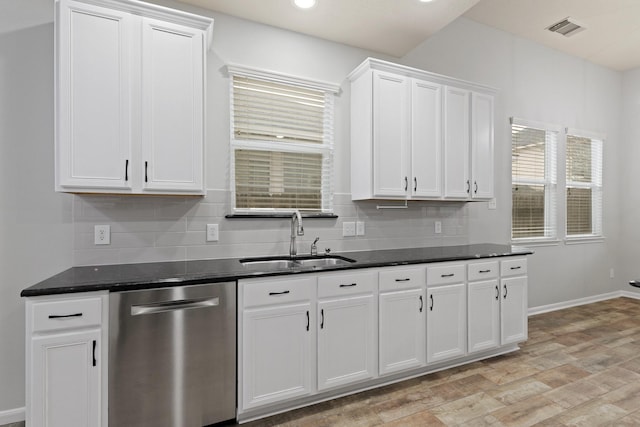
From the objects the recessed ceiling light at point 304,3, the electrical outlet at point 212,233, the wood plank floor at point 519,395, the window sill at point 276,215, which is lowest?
the wood plank floor at point 519,395

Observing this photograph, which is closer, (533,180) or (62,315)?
(62,315)

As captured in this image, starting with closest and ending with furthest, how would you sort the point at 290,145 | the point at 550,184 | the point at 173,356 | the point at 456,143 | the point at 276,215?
1. the point at 173,356
2. the point at 276,215
3. the point at 290,145
4. the point at 456,143
5. the point at 550,184

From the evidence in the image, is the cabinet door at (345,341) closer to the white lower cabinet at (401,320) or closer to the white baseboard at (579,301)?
the white lower cabinet at (401,320)

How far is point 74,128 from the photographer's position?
201cm

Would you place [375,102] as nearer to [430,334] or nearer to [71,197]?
Result: [430,334]

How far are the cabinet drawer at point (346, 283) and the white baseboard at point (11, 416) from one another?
2036 millimetres

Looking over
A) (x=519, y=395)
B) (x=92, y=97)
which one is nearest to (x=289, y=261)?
(x=92, y=97)

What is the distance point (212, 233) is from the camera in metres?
2.65

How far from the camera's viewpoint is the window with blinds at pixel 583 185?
4672 millimetres

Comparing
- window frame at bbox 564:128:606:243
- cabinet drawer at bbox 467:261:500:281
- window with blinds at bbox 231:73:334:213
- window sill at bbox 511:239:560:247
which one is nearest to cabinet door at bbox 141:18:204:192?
window with blinds at bbox 231:73:334:213

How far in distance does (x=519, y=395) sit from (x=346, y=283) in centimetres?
149

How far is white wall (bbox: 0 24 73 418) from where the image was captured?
2.16m

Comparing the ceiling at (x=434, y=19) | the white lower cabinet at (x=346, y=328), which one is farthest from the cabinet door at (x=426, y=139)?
the white lower cabinet at (x=346, y=328)

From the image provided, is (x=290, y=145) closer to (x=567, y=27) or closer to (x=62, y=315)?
(x=62, y=315)
